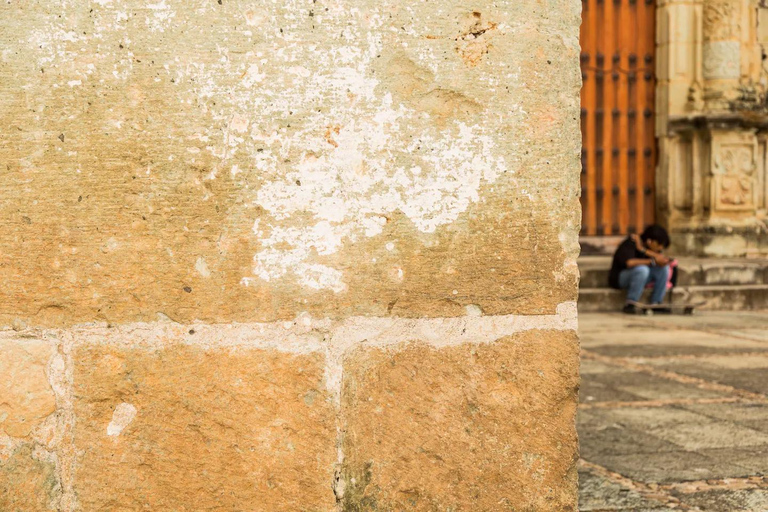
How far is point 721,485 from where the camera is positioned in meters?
2.40

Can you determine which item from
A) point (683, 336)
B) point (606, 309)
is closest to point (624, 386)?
point (683, 336)

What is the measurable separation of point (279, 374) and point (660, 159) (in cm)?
862

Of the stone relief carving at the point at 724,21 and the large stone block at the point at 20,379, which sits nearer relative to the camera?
the large stone block at the point at 20,379

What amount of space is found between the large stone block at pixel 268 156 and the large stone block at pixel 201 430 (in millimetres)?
85

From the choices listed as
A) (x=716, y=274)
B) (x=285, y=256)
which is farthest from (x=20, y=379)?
(x=716, y=274)

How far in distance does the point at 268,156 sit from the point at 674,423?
90.2 inches

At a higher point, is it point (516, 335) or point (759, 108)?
point (759, 108)

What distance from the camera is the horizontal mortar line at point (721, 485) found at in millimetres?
2359

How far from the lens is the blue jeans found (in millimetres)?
7723

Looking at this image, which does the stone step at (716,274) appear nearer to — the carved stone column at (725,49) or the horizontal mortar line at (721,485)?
the carved stone column at (725,49)

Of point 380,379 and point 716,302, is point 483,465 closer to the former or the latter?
point 380,379

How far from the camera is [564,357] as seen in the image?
5.04ft

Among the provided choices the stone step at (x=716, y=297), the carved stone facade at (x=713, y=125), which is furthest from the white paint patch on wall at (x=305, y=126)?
the carved stone facade at (x=713, y=125)

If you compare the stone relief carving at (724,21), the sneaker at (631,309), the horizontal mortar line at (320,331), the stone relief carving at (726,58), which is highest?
the stone relief carving at (724,21)
